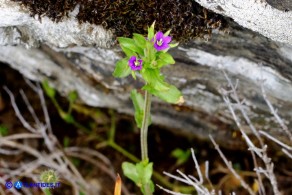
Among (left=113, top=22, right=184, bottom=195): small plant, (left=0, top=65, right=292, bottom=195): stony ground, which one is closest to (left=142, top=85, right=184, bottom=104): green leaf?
(left=113, top=22, right=184, bottom=195): small plant

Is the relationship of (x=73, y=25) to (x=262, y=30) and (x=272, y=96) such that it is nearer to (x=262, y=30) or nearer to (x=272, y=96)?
(x=262, y=30)

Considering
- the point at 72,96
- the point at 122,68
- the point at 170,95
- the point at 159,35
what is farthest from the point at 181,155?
the point at 159,35

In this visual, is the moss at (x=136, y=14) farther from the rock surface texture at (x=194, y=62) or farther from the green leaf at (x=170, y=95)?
the green leaf at (x=170, y=95)

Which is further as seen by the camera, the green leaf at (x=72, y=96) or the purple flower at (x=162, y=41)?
the green leaf at (x=72, y=96)

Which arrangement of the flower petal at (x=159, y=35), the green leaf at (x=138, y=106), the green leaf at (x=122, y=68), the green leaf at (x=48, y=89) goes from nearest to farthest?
the flower petal at (x=159, y=35), the green leaf at (x=122, y=68), the green leaf at (x=138, y=106), the green leaf at (x=48, y=89)

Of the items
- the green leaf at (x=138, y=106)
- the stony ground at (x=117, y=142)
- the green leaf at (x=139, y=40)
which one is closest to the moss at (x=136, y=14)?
the green leaf at (x=139, y=40)

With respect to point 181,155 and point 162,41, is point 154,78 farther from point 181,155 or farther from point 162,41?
point 181,155

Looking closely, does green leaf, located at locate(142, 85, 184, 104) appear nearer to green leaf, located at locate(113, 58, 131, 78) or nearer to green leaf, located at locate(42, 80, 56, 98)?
green leaf, located at locate(113, 58, 131, 78)
